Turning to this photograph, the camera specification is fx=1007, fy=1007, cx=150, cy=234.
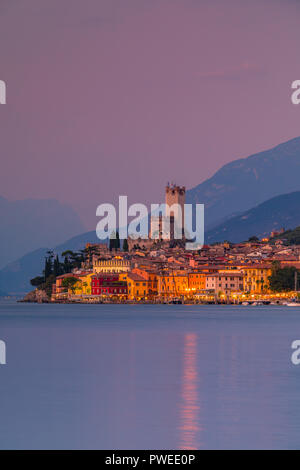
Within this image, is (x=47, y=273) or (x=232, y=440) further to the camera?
(x=47, y=273)

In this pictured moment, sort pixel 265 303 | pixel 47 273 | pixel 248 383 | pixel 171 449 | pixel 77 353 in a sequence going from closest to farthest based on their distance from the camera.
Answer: pixel 171 449 → pixel 248 383 → pixel 77 353 → pixel 265 303 → pixel 47 273

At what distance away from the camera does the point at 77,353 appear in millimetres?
29922

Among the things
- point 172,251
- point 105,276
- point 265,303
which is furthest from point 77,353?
point 172,251

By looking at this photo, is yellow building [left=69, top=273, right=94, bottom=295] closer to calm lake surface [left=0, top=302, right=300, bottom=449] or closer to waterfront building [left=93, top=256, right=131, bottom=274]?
waterfront building [left=93, top=256, right=131, bottom=274]

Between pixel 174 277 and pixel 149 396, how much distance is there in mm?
80310

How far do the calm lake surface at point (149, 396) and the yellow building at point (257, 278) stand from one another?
59.5 meters

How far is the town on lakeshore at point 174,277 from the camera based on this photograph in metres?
94.0

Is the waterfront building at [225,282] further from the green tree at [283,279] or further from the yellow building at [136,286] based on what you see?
the yellow building at [136,286]

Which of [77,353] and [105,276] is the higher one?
[105,276]

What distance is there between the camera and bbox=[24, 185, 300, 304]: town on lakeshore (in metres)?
94.0

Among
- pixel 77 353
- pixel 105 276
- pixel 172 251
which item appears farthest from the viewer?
pixel 172 251

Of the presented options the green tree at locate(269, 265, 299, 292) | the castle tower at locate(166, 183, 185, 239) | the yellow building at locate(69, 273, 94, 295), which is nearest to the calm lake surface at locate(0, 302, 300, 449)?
the green tree at locate(269, 265, 299, 292)
